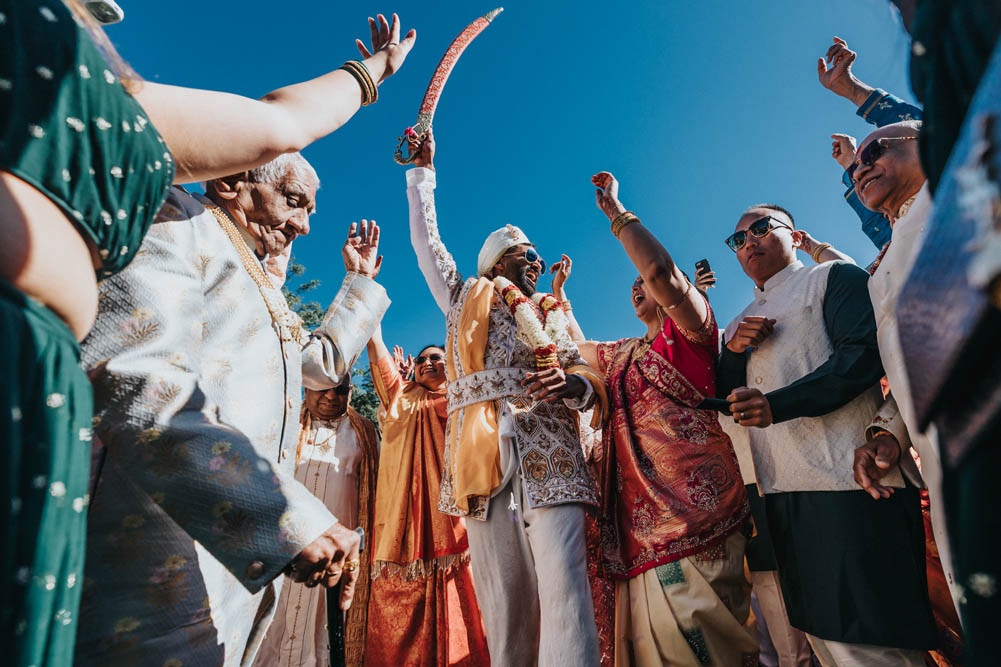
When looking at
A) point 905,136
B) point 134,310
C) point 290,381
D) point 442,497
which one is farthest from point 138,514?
point 905,136

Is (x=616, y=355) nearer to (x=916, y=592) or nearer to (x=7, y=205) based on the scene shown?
(x=916, y=592)

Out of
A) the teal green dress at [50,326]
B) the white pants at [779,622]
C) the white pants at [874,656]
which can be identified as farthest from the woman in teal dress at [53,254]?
the white pants at [779,622]

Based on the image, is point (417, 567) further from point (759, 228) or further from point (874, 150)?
point (874, 150)

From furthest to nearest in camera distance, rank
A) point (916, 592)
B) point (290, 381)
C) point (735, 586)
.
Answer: point (735, 586) → point (916, 592) → point (290, 381)

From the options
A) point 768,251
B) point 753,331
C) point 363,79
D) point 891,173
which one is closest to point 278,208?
point 363,79

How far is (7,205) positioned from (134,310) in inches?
15.6

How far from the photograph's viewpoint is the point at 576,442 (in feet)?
9.22

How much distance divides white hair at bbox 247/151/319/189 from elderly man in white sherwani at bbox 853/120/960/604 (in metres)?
1.67

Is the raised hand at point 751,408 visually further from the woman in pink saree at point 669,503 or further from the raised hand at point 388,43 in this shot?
the raised hand at point 388,43

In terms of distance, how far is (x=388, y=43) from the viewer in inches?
73.4

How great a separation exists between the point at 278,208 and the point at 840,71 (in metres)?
3.67

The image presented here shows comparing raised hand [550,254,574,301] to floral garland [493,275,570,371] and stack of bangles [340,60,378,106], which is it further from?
stack of bangles [340,60,378,106]

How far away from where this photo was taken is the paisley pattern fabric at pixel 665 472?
2.61m

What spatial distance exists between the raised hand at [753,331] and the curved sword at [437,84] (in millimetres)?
2291
